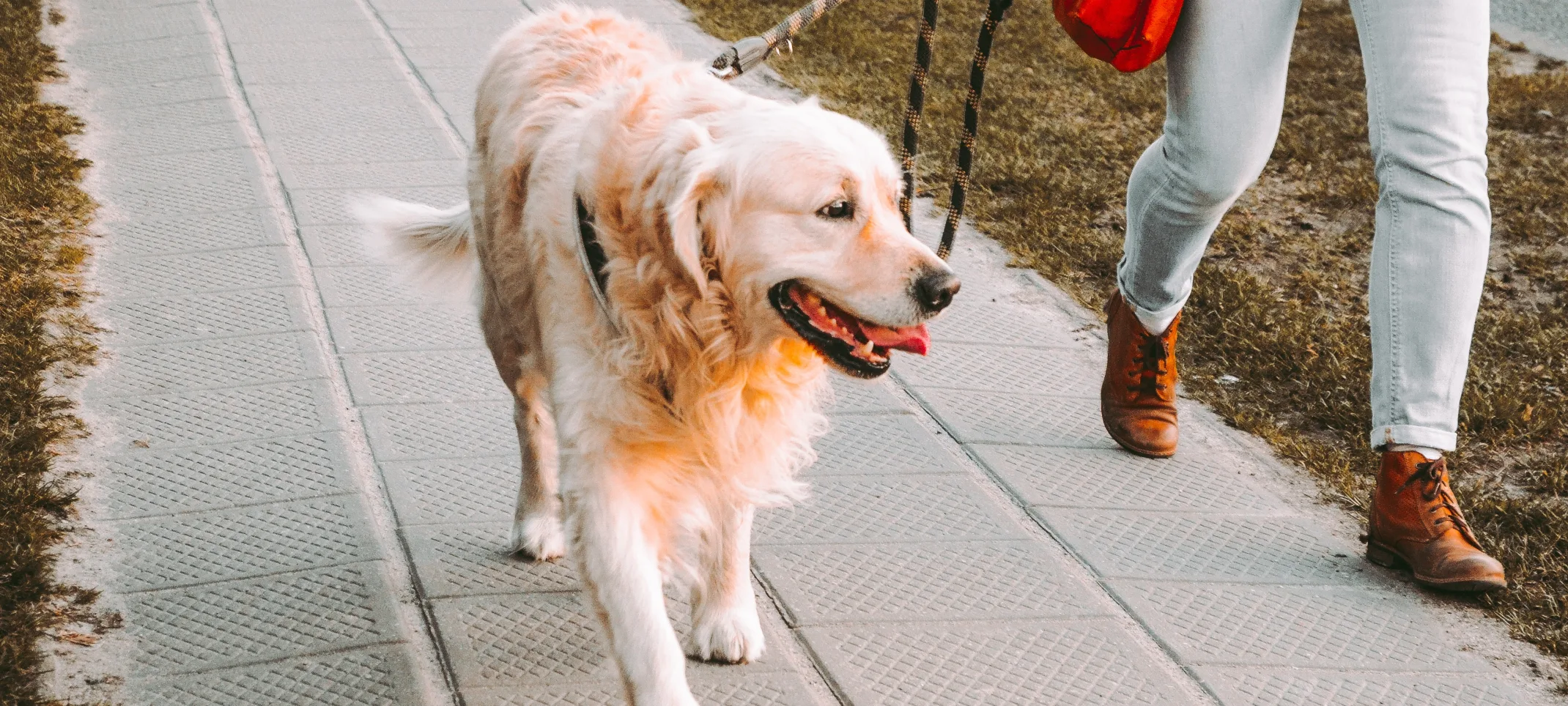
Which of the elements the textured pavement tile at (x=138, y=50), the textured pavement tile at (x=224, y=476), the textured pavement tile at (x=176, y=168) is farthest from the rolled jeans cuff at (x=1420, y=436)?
the textured pavement tile at (x=138, y=50)

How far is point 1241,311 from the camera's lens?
4.88m

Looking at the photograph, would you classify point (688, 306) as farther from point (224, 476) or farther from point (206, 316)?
point (206, 316)

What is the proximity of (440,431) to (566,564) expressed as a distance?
71cm

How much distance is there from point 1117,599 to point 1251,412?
1257mm

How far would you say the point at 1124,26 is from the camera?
11.1 ft

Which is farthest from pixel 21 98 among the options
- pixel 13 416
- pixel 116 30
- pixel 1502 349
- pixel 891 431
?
pixel 1502 349

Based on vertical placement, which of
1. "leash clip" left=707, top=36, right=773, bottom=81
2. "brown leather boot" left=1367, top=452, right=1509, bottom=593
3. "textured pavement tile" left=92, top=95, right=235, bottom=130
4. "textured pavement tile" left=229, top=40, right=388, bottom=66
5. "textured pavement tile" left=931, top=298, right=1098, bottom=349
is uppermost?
"leash clip" left=707, top=36, right=773, bottom=81

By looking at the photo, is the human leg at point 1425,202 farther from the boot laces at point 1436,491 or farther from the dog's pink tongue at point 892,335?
the dog's pink tongue at point 892,335

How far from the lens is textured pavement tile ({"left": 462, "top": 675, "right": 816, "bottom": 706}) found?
109 inches

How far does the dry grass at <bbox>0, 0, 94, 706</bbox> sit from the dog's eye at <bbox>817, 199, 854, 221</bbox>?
160cm

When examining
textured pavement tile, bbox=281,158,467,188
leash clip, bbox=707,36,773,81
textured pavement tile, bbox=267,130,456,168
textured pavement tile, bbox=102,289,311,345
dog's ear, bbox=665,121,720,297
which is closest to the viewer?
dog's ear, bbox=665,121,720,297

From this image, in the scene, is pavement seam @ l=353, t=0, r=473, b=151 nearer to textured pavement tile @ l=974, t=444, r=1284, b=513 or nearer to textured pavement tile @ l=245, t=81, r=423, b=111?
textured pavement tile @ l=245, t=81, r=423, b=111

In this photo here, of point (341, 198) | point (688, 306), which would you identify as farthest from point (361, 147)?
point (688, 306)

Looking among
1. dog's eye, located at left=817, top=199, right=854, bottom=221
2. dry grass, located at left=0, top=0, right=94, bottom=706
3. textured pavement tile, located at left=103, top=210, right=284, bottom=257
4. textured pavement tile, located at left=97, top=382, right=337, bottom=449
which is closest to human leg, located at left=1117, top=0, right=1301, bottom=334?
dog's eye, located at left=817, top=199, right=854, bottom=221
